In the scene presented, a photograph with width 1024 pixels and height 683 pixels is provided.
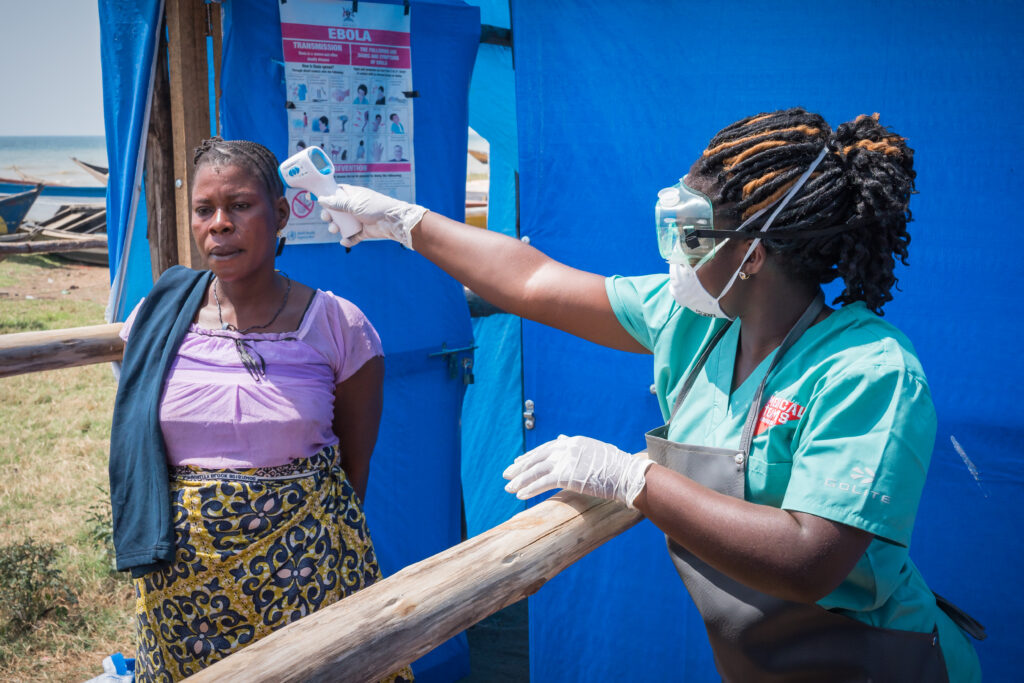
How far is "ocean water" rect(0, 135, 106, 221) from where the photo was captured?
40.9m

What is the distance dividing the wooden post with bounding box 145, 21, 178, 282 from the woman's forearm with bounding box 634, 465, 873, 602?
7.68 ft

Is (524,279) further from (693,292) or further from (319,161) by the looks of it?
(319,161)

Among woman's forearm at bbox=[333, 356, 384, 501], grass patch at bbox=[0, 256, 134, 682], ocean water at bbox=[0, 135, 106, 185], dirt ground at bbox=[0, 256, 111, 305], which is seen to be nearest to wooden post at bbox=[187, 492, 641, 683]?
woman's forearm at bbox=[333, 356, 384, 501]

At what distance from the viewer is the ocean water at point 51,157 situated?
40884 millimetres

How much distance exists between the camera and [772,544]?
1.36 meters

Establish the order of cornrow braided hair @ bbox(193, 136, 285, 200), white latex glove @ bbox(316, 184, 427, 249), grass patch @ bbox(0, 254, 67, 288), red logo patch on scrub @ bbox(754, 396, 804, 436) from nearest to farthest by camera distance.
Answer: red logo patch on scrub @ bbox(754, 396, 804, 436) < white latex glove @ bbox(316, 184, 427, 249) < cornrow braided hair @ bbox(193, 136, 285, 200) < grass patch @ bbox(0, 254, 67, 288)

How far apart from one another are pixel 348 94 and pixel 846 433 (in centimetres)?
242

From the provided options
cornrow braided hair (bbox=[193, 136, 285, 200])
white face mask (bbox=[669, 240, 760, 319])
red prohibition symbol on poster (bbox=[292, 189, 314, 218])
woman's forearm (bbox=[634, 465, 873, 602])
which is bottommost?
woman's forearm (bbox=[634, 465, 873, 602])

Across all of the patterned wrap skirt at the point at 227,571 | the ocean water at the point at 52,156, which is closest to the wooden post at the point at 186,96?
the patterned wrap skirt at the point at 227,571

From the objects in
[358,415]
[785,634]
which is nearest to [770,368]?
[785,634]

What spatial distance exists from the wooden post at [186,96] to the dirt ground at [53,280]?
11027mm

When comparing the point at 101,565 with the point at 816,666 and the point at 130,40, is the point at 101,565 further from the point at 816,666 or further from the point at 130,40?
the point at 816,666

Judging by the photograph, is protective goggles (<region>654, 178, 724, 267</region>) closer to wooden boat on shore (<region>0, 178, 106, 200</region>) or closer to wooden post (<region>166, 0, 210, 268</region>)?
wooden post (<region>166, 0, 210, 268</region>)

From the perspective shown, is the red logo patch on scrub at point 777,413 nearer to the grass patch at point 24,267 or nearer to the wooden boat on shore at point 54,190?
the grass patch at point 24,267
